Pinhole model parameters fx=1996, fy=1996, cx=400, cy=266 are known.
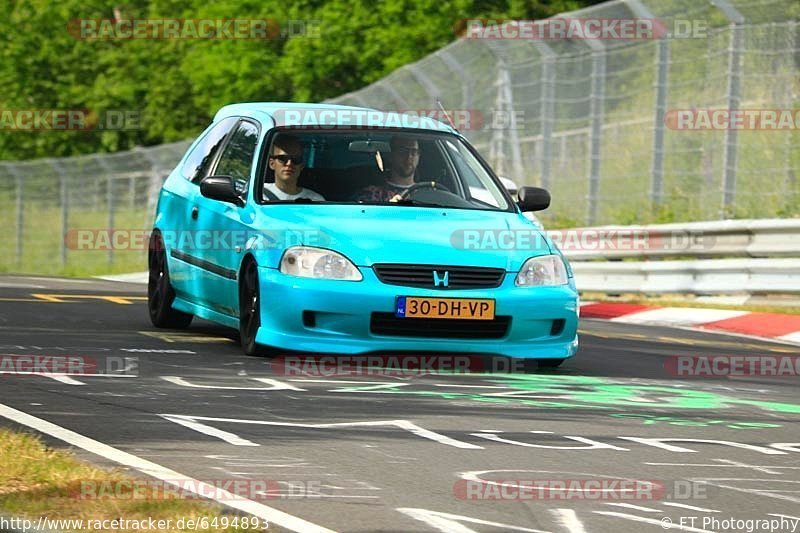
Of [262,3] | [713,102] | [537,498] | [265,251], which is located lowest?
[537,498]

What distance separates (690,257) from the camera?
20.8 meters

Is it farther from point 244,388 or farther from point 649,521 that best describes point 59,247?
point 649,521

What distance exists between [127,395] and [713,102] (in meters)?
12.7

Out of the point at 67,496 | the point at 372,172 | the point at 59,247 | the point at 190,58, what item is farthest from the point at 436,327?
the point at 190,58

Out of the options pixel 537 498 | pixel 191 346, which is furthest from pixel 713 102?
pixel 537 498

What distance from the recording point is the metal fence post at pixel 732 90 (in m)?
20.6

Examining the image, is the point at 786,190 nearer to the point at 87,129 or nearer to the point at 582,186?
the point at 582,186

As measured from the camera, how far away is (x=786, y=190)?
65.9 feet

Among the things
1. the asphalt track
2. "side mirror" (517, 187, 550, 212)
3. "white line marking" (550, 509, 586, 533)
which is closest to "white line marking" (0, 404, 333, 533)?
the asphalt track

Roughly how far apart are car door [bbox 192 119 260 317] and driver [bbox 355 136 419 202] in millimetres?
771

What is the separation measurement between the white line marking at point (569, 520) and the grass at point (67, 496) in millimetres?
1129

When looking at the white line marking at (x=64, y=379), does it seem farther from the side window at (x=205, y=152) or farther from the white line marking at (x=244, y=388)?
the side window at (x=205, y=152)

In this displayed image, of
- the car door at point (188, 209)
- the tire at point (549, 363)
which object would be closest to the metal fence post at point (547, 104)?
the car door at point (188, 209)

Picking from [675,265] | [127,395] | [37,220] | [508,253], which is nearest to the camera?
[127,395]
